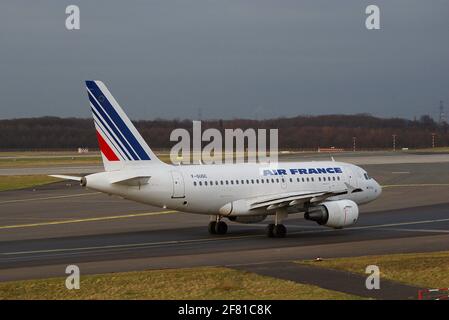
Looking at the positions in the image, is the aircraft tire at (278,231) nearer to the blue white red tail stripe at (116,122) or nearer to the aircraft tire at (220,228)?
the aircraft tire at (220,228)

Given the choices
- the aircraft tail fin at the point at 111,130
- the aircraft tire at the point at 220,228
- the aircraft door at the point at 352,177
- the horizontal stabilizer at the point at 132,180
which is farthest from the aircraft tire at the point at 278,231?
the aircraft tail fin at the point at 111,130

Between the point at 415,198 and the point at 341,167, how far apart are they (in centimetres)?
1939

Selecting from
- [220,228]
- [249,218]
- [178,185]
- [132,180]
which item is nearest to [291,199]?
[249,218]

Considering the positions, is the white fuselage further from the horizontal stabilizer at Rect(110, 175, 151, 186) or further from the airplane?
the horizontal stabilizer at Rect(110, 175, 151, 186)

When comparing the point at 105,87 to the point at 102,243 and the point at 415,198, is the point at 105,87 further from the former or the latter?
the point at 415,198

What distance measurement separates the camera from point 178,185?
132 ft

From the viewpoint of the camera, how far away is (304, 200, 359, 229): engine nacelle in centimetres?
4078

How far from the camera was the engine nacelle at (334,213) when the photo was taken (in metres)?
40.8

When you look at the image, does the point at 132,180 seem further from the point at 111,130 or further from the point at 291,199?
the point at 291,199

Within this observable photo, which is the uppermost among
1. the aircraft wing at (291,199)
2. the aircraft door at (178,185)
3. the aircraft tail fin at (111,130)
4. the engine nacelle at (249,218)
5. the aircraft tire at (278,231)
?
the aircraft tail fin at (111,130)

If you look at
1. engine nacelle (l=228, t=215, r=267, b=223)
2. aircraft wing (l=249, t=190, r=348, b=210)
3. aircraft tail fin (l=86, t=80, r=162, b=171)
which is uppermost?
aircraft tail fin (l=86, t=80, r=162, b=171)

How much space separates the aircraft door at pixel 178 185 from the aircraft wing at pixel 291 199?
12.5 ft

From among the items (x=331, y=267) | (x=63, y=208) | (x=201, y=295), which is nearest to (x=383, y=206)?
(x=63, y=208)

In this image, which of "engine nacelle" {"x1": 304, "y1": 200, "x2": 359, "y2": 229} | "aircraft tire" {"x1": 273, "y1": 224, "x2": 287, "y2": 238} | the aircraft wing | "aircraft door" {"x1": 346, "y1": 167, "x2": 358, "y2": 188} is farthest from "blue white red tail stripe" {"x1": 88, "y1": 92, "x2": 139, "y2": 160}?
"aircraft door" {"x1": 346, "y1": 167, "x2": 358, "y2": 188}
